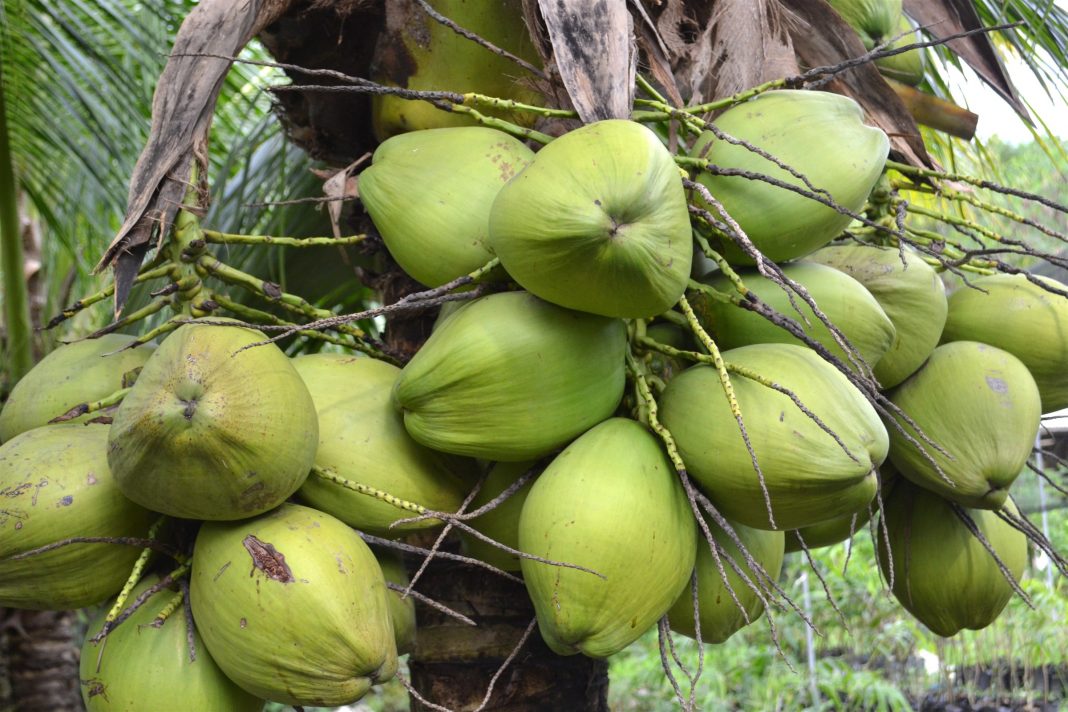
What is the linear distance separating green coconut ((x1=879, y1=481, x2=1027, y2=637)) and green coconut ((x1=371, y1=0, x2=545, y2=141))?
0.82 metres

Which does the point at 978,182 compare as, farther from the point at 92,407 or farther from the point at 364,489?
the point at 92,407

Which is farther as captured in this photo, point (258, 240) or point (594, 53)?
point (258, 240)

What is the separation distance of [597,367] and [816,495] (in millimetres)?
278

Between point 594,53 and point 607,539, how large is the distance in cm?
57


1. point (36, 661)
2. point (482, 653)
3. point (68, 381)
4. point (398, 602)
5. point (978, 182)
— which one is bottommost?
point (36, 661)

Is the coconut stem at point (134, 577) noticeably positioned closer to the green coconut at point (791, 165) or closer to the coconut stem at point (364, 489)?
the coconut stem at point (364, 489)

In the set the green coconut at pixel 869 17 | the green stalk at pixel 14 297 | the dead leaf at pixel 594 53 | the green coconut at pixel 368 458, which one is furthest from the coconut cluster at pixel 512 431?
the green stalk at pixel 14 297

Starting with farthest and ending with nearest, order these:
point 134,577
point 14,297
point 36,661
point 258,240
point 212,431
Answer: point 36,661, point 14,297, point 258,240, point 134,577, point 212,431

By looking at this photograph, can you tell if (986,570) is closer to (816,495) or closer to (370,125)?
(816,495)

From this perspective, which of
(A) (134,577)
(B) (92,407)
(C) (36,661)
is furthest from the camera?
(C) (36,661)

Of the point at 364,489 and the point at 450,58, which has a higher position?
the point at 450,58

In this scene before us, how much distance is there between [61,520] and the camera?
1123 mm

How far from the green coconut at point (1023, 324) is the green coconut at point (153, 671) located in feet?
3.62

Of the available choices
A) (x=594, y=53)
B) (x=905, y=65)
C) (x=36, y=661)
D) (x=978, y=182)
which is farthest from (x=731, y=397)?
(x=36, y=661)
